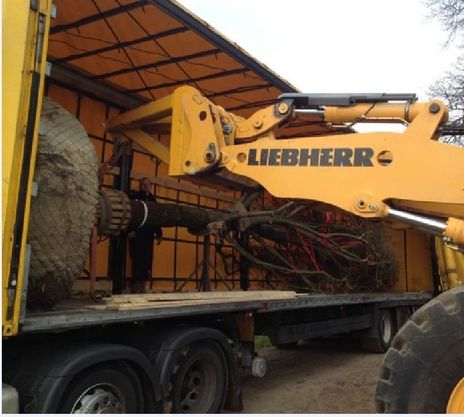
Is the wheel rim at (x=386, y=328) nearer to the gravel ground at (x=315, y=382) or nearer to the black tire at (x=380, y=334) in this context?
the black tire at (x=380, y=334)

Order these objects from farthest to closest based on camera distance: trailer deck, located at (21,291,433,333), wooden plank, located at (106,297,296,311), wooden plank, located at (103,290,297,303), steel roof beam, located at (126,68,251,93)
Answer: steel roof beam, located at (126,68,251,93) < wooden plank, located at (103,290,297,303) < wooden plank, located at (106,297,296,311) < trailer deck, located at (21,291,433,333)

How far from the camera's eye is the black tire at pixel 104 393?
3.85m

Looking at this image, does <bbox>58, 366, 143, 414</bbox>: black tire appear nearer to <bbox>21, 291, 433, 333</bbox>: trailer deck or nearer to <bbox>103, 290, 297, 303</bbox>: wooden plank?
<bbox>21, 291, 433, 333</bbox>: trailer deck

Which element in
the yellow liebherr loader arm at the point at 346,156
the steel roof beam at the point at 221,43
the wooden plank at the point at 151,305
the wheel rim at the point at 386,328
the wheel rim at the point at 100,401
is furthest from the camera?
the wheel rim at the point at 386,328

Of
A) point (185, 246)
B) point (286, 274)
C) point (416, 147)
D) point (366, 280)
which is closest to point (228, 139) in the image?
point (416, 147)

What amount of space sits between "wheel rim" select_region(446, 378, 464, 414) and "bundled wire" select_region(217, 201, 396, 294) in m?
4.68

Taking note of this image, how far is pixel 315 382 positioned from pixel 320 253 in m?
2.20

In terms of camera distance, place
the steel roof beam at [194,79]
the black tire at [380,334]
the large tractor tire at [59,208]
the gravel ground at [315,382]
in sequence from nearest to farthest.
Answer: the large tractor tire at [59,208] → the gravel ground at [315,382] → the steel roof beam at [194,79] → the black tire at [380,334]

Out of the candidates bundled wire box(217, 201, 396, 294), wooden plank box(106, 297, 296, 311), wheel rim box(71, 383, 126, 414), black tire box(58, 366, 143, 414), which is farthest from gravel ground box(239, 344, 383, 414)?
wheel rim box(71, 383, 126, 414)

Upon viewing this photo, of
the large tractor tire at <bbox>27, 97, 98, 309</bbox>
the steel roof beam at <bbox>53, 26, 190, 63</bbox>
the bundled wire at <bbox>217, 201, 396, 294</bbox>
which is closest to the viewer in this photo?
the large tractor tire at <bbox>27, 97, 98, 309</bbox>

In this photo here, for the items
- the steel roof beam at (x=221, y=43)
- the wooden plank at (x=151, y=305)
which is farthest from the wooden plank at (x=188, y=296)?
the steel roof beam at (x=221, y=43)

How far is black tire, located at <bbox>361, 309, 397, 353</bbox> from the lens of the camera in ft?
32.2

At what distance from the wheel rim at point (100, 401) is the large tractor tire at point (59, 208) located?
80 centimetres

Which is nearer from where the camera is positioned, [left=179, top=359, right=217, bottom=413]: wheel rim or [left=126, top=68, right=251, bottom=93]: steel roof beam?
[left=179, top=359, right=217, bottom=413]: wheel rim
